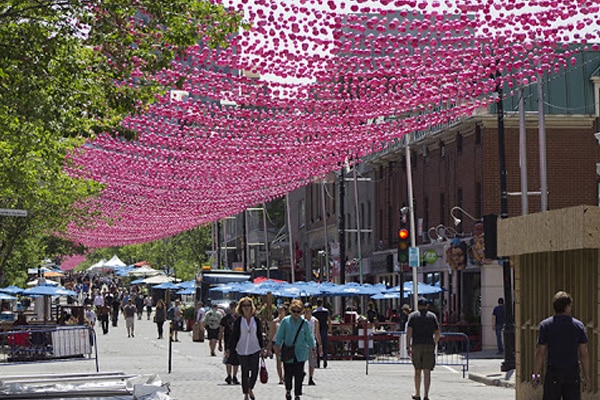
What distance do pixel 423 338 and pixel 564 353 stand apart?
706 centimetres

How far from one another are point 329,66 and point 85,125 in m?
3.97

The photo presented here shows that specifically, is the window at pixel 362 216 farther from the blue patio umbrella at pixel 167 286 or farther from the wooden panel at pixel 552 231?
the wooden panel at pixel 552 231

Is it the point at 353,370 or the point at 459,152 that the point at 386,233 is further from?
the point at 353,370

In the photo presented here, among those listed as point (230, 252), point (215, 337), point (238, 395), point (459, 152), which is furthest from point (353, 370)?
point (230, 252)

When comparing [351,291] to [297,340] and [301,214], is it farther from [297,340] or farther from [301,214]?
[301,214]

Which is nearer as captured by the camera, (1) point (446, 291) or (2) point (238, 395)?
(2) point (238, 395)

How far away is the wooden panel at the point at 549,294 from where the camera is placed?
16.8 meters

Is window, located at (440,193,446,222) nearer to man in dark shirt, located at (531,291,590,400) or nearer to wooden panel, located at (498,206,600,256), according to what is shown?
wooden panel, located at (498,206,600,256)

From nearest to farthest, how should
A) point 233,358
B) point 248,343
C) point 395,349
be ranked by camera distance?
point 248,343, point 233,358, point 395,349

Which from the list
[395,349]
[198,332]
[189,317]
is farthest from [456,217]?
[189,317]

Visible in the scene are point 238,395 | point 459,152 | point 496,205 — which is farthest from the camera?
point 459,152

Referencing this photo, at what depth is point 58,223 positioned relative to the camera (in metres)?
53.9

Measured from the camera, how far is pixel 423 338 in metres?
21.2

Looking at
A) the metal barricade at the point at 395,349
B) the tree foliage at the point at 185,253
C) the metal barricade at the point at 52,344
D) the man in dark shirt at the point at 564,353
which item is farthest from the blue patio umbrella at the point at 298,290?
the tree foliage at the point at 185,253
